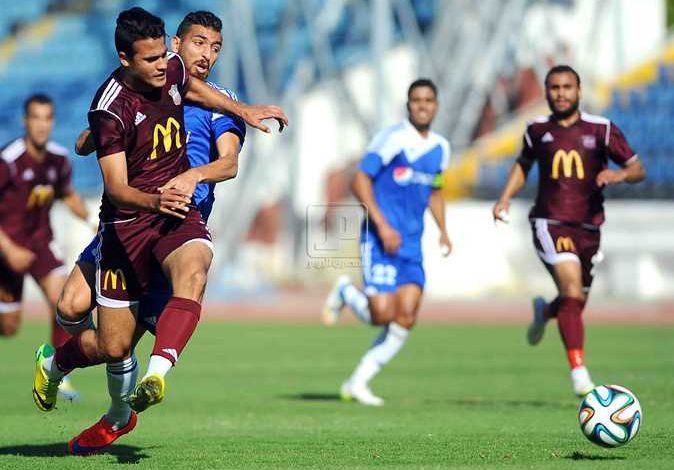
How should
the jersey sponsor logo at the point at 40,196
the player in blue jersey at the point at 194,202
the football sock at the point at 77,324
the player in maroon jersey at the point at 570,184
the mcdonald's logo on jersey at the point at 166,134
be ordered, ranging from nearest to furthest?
the mcdonald's logo on jersey at the point at 166,134, the player in blue jersey at the point at 194,202, the football sock at the point at 77,324, the player in maroon jersey at the point at 570,184, the jersey sponsor logo at the point at 40,196

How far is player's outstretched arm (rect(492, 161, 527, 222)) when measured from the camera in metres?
10.8

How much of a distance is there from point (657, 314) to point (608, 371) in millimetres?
11495

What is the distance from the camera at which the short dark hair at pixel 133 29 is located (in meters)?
6.95

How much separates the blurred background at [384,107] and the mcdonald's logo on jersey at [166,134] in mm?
18509

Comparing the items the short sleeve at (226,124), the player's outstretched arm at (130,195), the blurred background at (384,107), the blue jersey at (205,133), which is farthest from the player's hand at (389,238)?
Result: the blurred background at (384,107)

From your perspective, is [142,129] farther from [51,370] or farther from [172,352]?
[51,370]

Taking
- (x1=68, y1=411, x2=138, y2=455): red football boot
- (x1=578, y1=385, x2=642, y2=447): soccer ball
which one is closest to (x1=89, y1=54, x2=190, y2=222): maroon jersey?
(x1=68, y1=411, x2=138, y2=455): red football boot

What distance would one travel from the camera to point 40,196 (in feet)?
40.5

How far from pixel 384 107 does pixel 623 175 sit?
17.2m

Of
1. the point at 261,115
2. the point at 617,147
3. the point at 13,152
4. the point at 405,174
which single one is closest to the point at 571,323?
the point at 617,147

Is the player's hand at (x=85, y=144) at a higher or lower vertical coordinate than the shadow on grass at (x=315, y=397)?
higher

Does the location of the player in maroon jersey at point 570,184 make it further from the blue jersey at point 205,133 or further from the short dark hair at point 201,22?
the short dark hair at point 201,22

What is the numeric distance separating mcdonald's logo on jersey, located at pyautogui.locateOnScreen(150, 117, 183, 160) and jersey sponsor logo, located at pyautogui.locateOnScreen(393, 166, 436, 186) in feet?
14.3

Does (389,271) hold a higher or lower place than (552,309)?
higher
